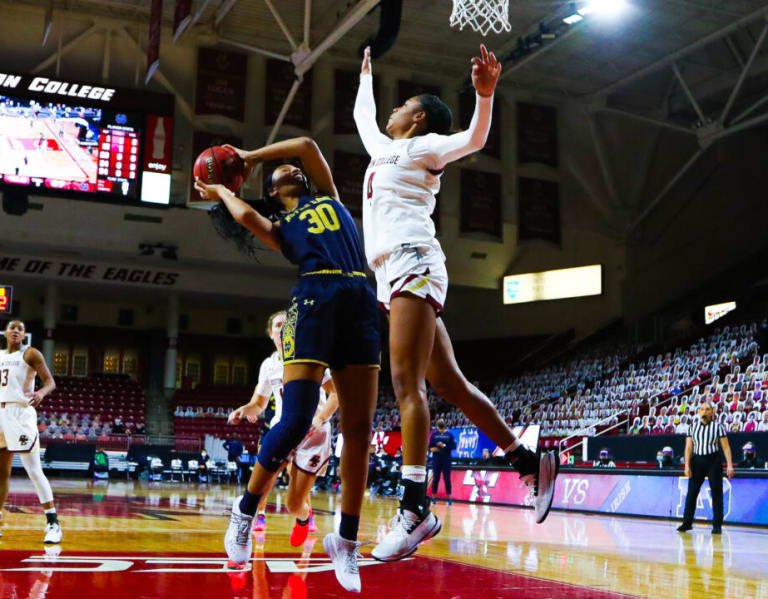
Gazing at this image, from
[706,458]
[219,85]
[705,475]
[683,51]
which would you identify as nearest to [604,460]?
[705,475]

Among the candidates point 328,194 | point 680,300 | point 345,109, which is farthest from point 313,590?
point 680,300

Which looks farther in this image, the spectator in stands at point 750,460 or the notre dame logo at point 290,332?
the spectator in stands at point 750,460

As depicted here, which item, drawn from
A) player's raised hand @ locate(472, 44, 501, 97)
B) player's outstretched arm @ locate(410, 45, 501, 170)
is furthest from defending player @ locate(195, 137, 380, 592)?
player's raised hand @ locate(472, 44, 501, 97)

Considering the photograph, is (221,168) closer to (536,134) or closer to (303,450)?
(303,450)

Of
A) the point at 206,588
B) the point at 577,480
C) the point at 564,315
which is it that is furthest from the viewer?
the point at 564,315

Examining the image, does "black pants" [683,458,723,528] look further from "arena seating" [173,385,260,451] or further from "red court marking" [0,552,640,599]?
"arena seating" [173,385,260,451]

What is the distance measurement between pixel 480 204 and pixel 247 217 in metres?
25.3

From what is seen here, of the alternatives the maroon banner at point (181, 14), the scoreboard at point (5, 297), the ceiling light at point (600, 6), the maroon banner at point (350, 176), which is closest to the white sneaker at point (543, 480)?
the maroon banner at point (181, 14)

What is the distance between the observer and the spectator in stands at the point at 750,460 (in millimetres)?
13299

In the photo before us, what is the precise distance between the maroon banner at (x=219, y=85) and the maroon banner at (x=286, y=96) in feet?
Result: 3.15

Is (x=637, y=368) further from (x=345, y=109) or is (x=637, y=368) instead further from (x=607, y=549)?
(x=607, y=549)

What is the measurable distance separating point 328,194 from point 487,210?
25.0m

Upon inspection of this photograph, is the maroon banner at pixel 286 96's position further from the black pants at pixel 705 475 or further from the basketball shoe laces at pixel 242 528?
the basketball shoe laces at pixel 242 528

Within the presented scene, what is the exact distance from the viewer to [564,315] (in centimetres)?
3306
